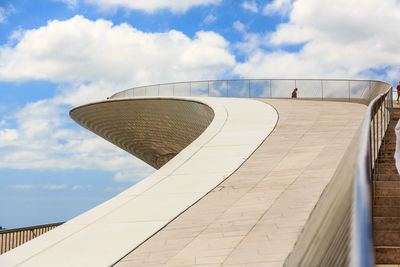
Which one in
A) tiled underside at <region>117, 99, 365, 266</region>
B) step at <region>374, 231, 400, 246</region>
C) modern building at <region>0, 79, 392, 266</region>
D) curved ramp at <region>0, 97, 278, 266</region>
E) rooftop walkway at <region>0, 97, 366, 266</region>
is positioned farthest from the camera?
curved ramp at <region>0, 97, 278, 266</region>

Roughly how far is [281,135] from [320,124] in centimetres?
214

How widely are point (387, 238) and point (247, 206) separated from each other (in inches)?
97.2

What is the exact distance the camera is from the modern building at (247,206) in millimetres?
2834

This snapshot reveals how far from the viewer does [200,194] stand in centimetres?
866

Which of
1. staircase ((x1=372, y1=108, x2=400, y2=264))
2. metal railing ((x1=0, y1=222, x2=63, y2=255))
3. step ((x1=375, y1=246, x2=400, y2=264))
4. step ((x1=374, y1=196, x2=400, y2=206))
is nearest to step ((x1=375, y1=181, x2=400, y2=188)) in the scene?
staircase ((x1=372, y1=108, x2=400, y2=264))

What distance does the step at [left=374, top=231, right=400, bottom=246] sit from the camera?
5473 mm

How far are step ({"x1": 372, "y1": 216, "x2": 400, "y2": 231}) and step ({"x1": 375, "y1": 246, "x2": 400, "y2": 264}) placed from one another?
0.53m

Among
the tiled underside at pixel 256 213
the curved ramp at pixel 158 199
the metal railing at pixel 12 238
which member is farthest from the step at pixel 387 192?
the metal railing at pixel 12 238

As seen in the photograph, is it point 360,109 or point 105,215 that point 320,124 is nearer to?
point 360,109

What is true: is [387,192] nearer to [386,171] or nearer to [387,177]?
[387,177]

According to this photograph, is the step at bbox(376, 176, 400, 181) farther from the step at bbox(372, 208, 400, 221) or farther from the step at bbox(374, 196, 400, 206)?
the step at bbox(372, 208, 400, 221)

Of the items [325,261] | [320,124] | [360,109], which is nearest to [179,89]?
[360,109]

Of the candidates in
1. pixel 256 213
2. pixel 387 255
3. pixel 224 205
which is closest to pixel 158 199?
pixel 224 205

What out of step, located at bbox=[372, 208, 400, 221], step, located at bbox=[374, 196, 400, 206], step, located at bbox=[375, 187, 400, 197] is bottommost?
step, located at bbox=[372, 208, 400, 221]
